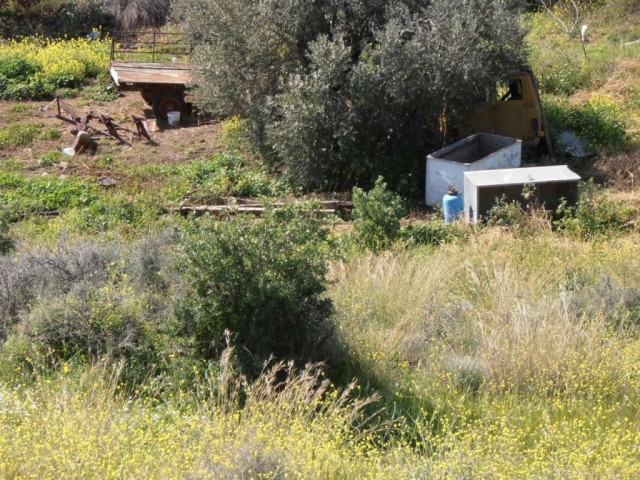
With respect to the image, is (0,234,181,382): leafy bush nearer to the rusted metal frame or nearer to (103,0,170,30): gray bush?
the rusted metal frame

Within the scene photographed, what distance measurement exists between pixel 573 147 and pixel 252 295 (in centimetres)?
1078

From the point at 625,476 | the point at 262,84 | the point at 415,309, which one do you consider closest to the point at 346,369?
the point at 415,309

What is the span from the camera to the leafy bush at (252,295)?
21.4 feet

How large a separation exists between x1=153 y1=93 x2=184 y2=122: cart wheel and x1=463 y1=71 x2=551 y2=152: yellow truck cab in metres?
6.07

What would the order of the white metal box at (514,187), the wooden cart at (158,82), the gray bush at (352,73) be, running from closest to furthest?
the white metal box at (514,187)
the gray bush at (352,73)
the wooden cart at (158,82)

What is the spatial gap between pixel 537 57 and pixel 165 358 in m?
15.3

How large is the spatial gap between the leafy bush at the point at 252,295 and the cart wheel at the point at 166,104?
1156 centimetres

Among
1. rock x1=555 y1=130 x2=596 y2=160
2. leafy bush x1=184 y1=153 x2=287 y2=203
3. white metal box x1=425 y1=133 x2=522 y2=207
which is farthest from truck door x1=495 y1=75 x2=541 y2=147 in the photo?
leafy bush x1=184 y1=153 x2=287 y2=203

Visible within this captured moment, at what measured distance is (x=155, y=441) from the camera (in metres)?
5.16

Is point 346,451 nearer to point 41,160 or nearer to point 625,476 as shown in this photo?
point 625,476

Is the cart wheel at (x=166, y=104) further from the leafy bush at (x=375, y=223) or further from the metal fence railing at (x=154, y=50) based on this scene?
the leafy bush at (x=375, y=223)

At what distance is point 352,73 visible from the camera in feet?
45.3

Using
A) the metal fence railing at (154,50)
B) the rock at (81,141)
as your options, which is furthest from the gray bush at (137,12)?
the rock at (81,141)

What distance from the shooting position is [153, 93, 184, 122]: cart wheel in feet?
58.5
